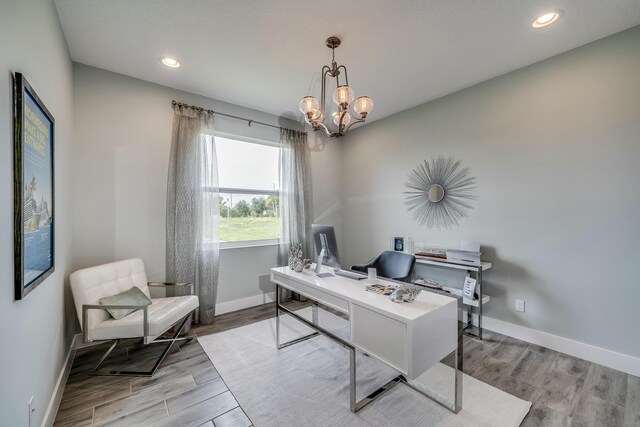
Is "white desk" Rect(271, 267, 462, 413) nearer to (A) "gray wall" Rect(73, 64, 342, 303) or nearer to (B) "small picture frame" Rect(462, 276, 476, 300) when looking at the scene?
(B) "small picture frame" Rect(462, 276, 476, 300)

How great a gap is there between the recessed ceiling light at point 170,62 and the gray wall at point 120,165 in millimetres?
531

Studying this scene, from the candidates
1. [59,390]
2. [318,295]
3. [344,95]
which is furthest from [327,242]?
[59,390]

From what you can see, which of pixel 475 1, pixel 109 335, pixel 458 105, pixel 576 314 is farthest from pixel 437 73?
pixel 109 335

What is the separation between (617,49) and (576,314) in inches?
89.9

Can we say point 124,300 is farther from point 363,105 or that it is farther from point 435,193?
point 435,193

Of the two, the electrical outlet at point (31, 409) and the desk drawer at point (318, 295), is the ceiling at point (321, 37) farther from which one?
the electrical outlet at point (31, 409)

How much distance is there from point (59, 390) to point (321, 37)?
327cm

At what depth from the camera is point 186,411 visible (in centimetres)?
174

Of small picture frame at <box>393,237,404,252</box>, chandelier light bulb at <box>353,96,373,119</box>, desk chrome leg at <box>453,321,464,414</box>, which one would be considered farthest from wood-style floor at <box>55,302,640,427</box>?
chandelier light bulb at <box>353,96,373,119</box>

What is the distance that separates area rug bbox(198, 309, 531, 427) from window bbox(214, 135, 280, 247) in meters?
1.46

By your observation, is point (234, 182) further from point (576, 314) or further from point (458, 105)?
point (576, 314)

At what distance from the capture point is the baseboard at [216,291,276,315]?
133 inches

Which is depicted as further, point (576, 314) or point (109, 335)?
point (576, 314)

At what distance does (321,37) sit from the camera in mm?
2164
